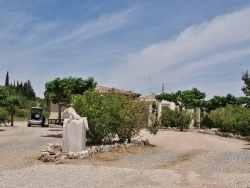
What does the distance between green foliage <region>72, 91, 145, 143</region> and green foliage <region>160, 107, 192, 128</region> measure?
18.5 meters

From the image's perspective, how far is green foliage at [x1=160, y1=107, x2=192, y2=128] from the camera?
38656mm

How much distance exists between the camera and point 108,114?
1920cm

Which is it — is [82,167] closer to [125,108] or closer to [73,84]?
[125,108]

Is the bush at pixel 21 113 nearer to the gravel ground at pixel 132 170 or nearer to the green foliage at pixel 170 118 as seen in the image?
the green foliage at pixel 170 118

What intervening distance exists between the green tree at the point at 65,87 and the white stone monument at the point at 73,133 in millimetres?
13516

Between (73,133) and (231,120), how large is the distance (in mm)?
18344

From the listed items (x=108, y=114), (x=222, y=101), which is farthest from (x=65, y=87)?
(x=222, y=101)

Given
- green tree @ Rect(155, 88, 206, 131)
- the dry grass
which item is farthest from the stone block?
green tree @ Rect(155, 88, 206, 131)

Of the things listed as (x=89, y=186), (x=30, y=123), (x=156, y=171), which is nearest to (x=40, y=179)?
(x=89, y=186)

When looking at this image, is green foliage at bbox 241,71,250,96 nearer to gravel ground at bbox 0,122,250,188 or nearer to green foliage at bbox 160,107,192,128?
green foliage at bbox 160,107,192,128

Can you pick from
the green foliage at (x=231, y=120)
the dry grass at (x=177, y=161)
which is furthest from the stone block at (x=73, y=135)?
the green foliage at (x=231, y=120)

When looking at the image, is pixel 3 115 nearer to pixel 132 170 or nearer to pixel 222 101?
pixel 222 101

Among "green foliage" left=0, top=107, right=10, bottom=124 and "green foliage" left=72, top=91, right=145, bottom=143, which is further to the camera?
"green foliage" left=0, top=107, right=10, bottom=124

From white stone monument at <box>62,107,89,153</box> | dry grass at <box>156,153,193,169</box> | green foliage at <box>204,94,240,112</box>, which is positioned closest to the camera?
dry grass at <box>156,153,193,169</box>
